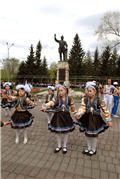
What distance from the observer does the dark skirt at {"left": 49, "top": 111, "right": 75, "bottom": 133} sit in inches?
146

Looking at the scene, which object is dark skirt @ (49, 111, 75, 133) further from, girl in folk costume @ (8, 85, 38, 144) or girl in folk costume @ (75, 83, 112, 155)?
girl in folk costume @ (8, 85, 38, 144)

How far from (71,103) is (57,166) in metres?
1.65

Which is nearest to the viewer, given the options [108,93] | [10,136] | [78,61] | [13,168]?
[13,168]

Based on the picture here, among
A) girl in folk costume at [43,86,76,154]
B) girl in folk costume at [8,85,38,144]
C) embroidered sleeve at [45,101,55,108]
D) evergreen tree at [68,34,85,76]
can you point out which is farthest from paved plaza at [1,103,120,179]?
evergreen tree at [68,34,85,76]

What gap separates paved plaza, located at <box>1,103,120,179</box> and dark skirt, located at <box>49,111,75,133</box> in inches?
28.6

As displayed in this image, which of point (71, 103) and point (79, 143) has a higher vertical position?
point (71, 103)

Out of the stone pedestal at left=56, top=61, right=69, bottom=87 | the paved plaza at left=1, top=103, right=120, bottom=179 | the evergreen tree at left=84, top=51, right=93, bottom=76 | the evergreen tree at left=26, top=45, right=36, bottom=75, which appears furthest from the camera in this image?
the evergreen tree at left=84, top=51, right=93, bottom=76

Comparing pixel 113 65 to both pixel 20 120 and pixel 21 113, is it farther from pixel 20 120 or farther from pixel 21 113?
pixel 20 120

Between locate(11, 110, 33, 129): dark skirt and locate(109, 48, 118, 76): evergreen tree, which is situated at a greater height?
locate(109, 48, 118, 76): evergreen tree

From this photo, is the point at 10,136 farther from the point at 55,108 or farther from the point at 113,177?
the point at 113,177

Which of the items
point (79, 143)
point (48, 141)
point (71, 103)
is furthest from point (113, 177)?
point (48, 141)

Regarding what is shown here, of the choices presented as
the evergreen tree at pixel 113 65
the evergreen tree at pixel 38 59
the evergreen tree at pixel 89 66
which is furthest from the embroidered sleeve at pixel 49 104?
the evergreen tree at pixel 89 66

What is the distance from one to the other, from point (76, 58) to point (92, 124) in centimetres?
3859

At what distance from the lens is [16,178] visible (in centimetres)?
285
